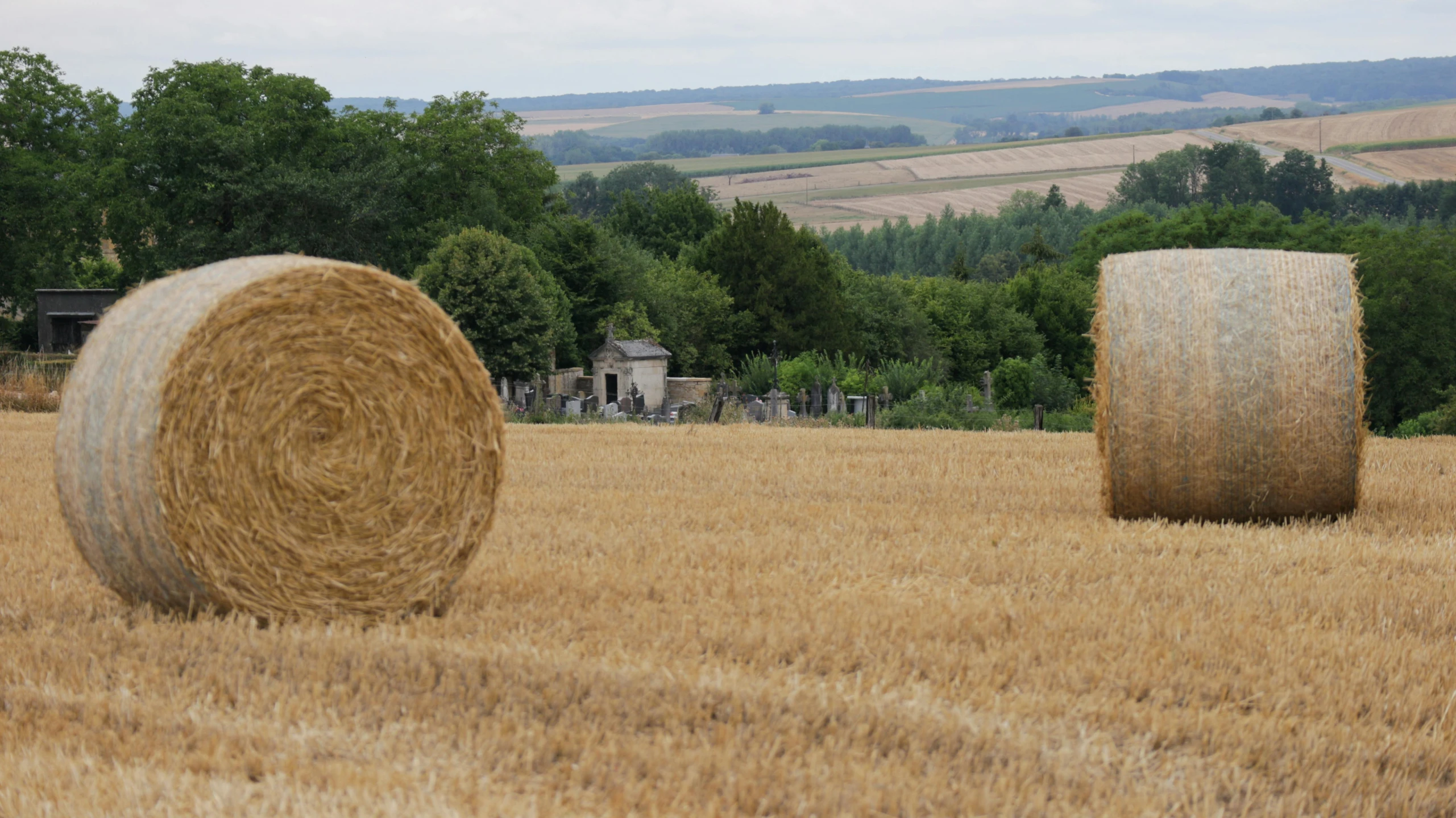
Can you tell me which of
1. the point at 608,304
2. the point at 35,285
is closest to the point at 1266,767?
the point at 608,304

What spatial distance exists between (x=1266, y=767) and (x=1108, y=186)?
165559 millimetres

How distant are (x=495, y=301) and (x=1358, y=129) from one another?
146m

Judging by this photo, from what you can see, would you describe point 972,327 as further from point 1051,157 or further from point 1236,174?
point 1051,157

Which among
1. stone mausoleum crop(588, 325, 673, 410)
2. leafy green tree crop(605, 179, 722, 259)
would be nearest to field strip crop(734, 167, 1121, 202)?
leafy green tree crop(605, 179, 722, 259)

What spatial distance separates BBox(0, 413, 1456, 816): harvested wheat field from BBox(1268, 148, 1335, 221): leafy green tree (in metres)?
130

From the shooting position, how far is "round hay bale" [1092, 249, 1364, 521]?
9375 mm

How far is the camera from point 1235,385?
30.7ft

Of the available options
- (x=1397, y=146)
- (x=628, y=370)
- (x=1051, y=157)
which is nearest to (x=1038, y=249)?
(x=628, y=370)

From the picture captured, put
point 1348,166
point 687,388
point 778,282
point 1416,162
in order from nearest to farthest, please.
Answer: point 687,388
point 778,282
point 1416,162
point 1348,166

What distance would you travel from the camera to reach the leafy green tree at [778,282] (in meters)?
59.8

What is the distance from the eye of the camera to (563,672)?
217 inches

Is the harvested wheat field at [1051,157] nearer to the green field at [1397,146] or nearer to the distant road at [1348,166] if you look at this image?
the distant road at [1348,166]

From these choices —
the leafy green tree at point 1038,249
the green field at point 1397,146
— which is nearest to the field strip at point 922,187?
the green field at point 1397,146

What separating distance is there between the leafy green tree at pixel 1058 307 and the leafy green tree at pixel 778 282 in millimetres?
18425
